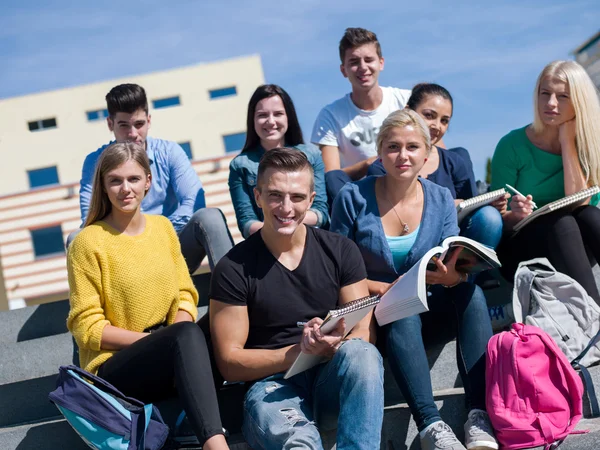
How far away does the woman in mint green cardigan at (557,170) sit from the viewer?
11.0 feet

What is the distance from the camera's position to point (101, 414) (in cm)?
242

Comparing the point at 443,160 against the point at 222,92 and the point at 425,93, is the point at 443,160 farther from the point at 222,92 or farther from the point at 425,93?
the point at 222,92

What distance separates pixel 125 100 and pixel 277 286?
1.79 m

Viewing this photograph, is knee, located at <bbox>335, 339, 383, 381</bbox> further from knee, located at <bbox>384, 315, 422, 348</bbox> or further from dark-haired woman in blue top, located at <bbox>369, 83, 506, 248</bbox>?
dark-haired woman in blue top, located at <bbox>369, 83, 506, 248</bbox>

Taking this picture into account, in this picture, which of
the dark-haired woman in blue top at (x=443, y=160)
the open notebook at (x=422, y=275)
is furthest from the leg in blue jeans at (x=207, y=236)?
the open notebook at (x=422, y=275)

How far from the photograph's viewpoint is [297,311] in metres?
2.65

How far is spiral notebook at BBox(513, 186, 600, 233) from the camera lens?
325 cm

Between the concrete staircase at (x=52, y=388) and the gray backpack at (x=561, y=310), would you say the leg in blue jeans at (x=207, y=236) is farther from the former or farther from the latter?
the gray backpack at (x=561, y=310)

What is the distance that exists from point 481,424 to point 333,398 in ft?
1.85

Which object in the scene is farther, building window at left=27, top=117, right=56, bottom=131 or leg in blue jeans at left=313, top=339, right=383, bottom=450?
building window at left=27, top=117, right=56, bottom=131

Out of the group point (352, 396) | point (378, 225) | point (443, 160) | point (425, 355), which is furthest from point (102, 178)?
point (443, 160)

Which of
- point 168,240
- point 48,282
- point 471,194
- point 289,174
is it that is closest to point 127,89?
point 168,240

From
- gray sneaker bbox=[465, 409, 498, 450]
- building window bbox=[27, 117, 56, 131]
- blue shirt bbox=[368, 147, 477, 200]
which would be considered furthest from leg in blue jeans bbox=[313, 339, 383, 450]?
building window bbox=[27, 117, 56, 131]

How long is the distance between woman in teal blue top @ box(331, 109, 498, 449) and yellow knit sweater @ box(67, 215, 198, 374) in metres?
0.78
